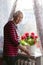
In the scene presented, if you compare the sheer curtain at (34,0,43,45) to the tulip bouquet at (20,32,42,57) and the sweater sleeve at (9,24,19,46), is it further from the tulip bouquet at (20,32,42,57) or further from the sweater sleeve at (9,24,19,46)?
the sweater sleeve at (9,24,19,46)

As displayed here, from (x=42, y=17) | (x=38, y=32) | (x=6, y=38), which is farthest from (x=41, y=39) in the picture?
(x=6, y=38)

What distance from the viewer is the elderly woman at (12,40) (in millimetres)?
1692

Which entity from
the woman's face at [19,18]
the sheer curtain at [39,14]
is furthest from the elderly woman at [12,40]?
the sheer curtain at [39,14]

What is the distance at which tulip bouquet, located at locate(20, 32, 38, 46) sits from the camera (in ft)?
5.76

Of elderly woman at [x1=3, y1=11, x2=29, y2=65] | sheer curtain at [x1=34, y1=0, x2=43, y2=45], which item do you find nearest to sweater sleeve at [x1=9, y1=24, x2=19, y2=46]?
elderly woman at [x1=3, y1=11, x2=29, y2=65]

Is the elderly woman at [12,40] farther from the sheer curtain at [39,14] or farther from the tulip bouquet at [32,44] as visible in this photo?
the sheer curtain at [39,14]

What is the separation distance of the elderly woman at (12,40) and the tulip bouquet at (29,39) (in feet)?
0.22

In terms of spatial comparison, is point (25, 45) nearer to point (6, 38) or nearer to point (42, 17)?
point (6, 38)

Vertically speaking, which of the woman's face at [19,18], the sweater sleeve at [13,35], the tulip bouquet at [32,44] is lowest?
the tulip bouquet at [32,44]

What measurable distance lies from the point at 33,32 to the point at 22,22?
14cm

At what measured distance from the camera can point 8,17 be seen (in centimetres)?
182

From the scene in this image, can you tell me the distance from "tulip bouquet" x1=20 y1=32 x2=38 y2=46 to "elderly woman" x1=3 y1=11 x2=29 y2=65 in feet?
0.22

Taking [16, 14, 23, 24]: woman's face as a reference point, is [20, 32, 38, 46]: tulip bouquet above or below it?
below

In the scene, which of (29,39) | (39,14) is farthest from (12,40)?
(39,14)
